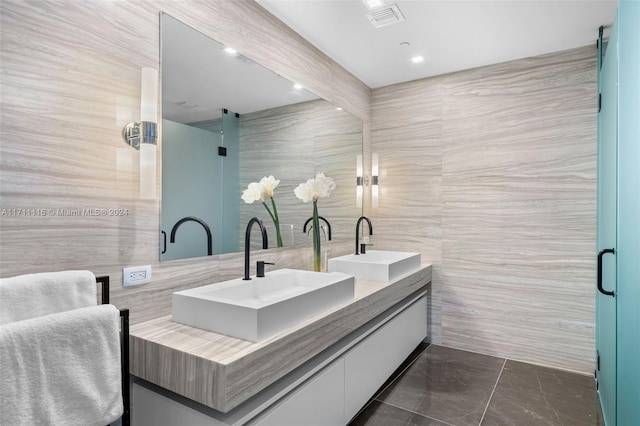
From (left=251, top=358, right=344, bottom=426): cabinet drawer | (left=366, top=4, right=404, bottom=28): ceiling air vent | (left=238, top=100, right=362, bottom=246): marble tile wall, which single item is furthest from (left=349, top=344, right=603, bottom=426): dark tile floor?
(left=366, top=4, right=404, bottom=28): ceiling air vent

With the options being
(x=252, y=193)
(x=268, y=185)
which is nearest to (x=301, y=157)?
(x=268, y=185)

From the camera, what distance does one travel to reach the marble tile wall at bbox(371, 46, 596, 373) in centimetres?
268

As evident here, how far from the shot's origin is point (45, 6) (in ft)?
3.93

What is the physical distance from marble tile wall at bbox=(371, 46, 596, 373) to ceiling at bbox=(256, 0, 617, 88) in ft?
0.87

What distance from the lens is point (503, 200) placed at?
115 inches

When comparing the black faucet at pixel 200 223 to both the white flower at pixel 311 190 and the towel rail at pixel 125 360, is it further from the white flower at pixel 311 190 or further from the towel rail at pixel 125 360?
the white flower at pixel 311 190

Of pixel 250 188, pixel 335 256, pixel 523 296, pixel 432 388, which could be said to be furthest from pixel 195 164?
pixel 523 296

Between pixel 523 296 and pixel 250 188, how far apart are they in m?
2.38

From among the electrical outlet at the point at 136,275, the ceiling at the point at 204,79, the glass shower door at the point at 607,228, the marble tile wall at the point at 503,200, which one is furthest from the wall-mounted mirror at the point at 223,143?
the glass shower door at the point at 607,228

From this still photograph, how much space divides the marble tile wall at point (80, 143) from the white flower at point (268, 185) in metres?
0.59

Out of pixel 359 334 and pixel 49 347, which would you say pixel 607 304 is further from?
pixel 49 347

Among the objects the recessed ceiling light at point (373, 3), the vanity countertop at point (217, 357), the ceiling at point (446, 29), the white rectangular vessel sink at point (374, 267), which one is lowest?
the vanity countertop at point (217, 357)

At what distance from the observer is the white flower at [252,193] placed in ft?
6.68

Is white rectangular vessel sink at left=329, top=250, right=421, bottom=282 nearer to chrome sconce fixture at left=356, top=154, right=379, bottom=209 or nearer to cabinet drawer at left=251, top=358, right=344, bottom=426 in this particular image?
chrome sconce fixture at left=356, top=154, right=379, bottom=209
